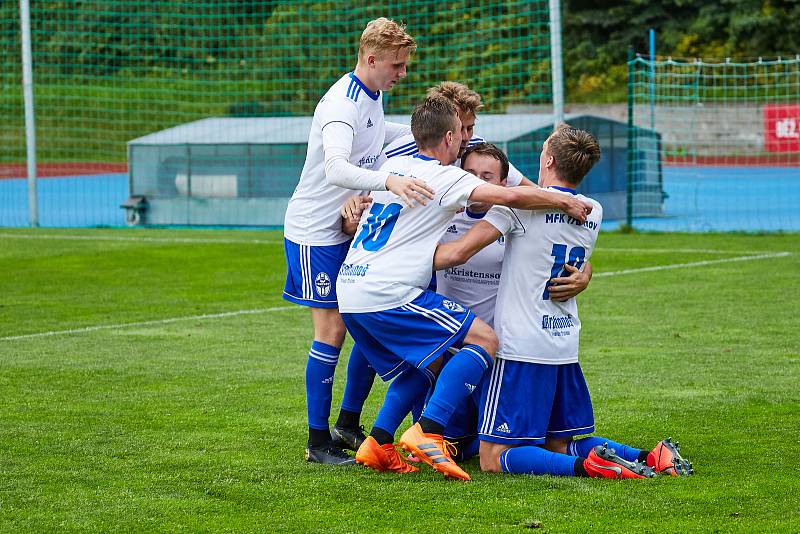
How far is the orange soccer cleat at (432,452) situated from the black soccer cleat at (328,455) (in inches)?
16.7

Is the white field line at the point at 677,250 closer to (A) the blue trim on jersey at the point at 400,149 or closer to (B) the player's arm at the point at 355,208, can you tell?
(A) the blue trim on jersey at the point at 400,149

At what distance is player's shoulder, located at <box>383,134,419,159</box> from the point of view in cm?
559

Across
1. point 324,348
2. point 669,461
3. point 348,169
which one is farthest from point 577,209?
point 324,348

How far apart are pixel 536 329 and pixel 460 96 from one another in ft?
3.43

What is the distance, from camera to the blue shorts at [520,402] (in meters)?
4.99

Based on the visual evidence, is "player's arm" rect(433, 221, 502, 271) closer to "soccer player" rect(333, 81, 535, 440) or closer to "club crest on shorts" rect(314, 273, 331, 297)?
"soccer player" rect(333, 81, 535, 440)

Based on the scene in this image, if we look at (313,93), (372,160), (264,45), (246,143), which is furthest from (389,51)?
(313,93)

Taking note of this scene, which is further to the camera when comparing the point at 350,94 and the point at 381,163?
the point at 381,163

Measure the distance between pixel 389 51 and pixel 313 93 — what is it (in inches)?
878

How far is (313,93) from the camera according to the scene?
2731 centimetres

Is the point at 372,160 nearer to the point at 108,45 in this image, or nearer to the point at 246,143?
the point at 246,143

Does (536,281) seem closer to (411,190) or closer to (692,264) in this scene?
(411,190)

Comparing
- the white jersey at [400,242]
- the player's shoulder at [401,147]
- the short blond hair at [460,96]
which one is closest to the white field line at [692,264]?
the player's shoulder at [401,147]

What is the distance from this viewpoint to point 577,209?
4918 mm
